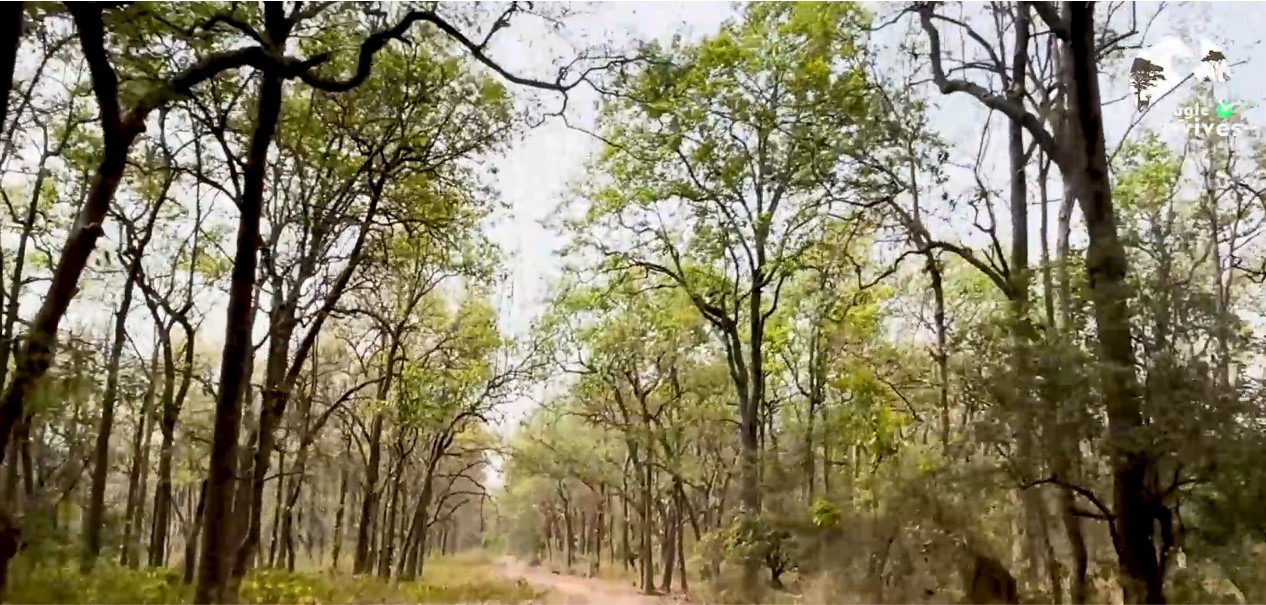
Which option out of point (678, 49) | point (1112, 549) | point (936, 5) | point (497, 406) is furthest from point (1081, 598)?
point (497, 406)

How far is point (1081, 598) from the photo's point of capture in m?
4.54

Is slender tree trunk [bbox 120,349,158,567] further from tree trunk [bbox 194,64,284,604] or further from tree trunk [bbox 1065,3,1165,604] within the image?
tree trunk [bbox 1065,3,1165,604]

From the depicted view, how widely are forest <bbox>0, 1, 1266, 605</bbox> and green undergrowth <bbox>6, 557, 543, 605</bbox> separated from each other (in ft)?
0.15

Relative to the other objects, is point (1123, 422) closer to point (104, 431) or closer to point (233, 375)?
point (233, 375)

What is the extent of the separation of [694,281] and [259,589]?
14.6 feet

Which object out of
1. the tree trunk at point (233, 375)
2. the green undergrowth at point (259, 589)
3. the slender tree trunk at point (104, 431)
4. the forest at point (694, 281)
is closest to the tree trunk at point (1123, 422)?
the forest at point (694, 281)

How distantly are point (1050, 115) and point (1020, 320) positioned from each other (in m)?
1.95

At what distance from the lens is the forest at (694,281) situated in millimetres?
3779

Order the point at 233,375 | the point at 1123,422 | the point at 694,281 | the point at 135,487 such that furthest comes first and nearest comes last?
the point at 135,487 < the point at 694,281 < the point at 233,375 < the point at 1123,422

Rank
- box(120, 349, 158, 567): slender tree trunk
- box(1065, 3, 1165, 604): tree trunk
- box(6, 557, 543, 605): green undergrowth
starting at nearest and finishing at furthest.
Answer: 1. box(1065, 3, 1165, 604): tree trunk
2. box(6, 557, 543, 605): green undergrowth
3. box(120, 349, 158, 567): slender tree trunk

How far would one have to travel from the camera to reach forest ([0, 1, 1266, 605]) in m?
3.78

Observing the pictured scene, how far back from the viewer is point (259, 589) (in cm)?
548

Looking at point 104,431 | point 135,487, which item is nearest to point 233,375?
point 104,431

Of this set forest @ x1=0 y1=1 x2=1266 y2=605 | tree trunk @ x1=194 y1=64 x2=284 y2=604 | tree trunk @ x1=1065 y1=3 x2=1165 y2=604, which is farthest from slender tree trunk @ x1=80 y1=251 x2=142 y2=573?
tree trunk @ x1=1065 y1=3 x2=1165 y2=604
